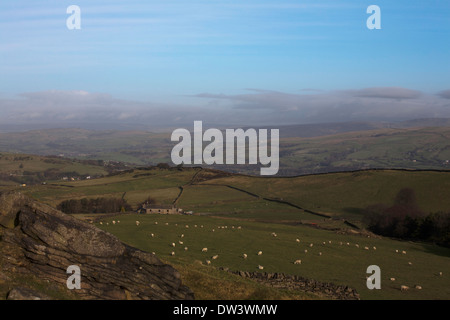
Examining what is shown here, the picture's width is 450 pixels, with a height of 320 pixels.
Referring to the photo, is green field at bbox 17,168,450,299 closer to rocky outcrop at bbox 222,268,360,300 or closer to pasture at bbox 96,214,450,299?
pasture at bbox 96,214,450,299

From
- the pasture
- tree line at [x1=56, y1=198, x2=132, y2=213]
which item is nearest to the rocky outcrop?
the pasture

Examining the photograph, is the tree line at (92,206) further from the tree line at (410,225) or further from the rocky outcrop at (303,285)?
the rocky outcrop at (303,285)

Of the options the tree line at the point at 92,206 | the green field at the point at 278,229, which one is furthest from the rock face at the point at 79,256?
the tree line at the point at 92,206

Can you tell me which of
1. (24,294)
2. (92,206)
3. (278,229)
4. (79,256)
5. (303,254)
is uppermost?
(79,256)

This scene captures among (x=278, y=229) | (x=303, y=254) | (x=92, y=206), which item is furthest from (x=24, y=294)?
(x=92, y=206)

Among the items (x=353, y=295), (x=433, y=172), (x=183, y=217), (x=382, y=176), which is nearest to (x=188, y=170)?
(x=382, y=176)

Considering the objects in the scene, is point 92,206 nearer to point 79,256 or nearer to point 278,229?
point 278,229

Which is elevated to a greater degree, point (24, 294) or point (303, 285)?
point (24, 294)
